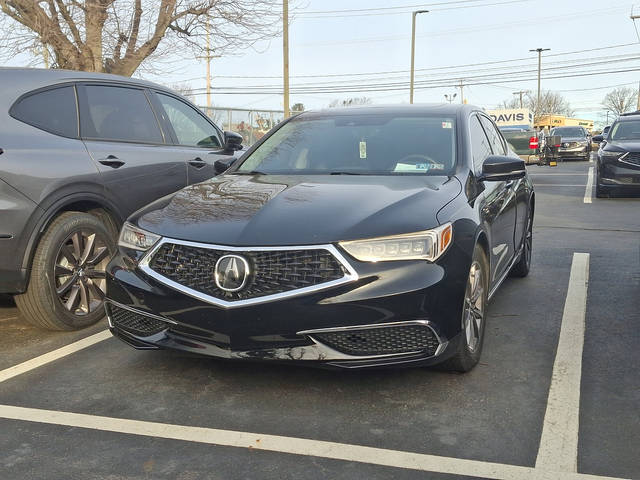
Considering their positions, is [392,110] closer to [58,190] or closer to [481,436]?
[58,190]

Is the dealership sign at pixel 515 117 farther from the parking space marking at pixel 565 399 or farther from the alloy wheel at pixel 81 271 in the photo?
the alloy wheel at pixel 81 271

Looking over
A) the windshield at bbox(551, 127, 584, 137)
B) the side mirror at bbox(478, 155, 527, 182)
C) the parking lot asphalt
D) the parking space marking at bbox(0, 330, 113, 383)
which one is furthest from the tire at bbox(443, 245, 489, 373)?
the windshield at bbox(551, 127, 584, 137)

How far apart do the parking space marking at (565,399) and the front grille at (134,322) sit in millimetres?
1893

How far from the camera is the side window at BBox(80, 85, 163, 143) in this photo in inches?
196

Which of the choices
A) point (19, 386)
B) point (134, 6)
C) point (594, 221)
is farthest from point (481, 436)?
point (134, 6)

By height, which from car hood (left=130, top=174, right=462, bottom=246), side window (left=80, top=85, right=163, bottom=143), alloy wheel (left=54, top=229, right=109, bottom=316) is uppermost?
side window (left=80, top=85, right=163, bottom=143)

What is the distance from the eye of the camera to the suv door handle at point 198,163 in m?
5.82

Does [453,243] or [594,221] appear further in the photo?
[594,221]

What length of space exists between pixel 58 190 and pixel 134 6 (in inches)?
520

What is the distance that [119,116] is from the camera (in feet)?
17.4

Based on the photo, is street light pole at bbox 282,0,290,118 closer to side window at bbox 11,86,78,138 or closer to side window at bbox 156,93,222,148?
side window at bbox 156,93,222,148

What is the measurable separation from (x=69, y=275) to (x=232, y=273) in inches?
77.4

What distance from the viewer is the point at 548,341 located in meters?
4.37

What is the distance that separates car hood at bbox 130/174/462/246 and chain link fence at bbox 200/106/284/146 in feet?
47.2
